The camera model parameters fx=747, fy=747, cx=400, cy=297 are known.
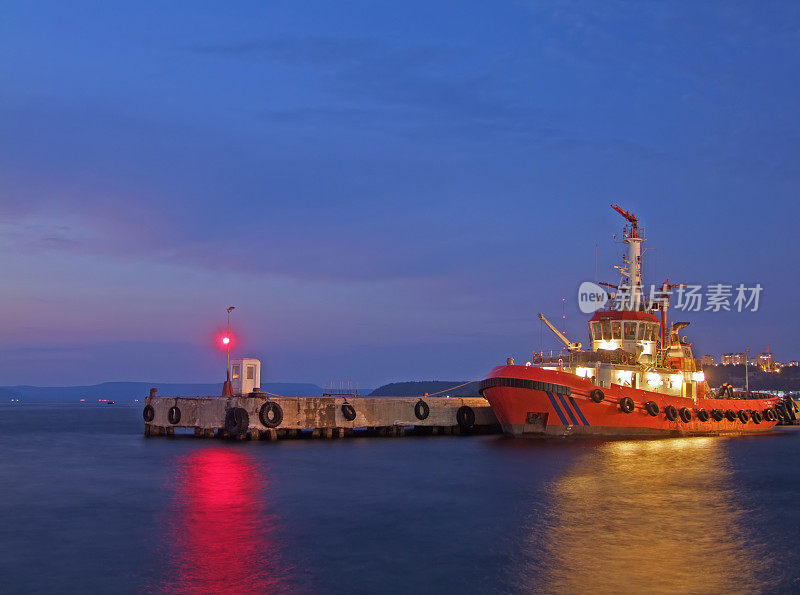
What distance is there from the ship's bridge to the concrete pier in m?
11.7

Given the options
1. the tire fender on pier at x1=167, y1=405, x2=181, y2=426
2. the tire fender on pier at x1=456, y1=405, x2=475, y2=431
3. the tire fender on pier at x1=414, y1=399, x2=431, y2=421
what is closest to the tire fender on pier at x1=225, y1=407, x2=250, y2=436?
the tire fender on pier at x1=167, y1=405, x2=181, y2=426

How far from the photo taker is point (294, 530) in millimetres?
22438

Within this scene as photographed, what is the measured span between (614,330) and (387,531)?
30.4m

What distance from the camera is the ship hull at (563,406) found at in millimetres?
43156

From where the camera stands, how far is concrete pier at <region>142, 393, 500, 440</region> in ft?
157

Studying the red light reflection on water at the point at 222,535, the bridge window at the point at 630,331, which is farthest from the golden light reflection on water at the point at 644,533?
the bridge window at the point at 630,331

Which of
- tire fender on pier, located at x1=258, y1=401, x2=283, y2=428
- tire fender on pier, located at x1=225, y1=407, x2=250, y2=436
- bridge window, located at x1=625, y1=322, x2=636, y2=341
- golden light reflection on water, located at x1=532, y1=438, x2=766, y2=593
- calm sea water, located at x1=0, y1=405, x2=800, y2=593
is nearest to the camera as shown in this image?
golden light reflection on water, located at x1=532, y1=438, x2=766, y2=593

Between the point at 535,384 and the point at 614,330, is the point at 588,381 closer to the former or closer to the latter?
the point at 535,384

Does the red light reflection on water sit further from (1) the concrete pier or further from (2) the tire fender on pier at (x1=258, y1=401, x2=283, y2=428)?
(1) the concrete pier

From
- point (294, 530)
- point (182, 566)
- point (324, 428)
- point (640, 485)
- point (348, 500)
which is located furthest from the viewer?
point (324, 428)

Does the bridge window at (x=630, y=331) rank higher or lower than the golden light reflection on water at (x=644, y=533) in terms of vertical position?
higher

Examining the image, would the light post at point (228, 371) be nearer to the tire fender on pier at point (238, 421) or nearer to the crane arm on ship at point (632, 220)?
the tire fender on pier at point (238, 421)

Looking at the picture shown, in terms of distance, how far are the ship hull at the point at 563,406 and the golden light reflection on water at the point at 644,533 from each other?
6364 mm

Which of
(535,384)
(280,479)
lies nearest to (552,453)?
(535,384)
